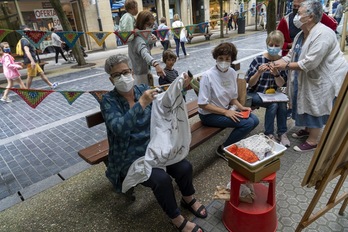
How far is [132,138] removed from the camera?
2094 mm

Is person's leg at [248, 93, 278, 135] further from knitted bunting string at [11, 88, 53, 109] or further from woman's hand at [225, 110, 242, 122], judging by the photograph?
knitted bunting string at [11, 88, 53, 109]

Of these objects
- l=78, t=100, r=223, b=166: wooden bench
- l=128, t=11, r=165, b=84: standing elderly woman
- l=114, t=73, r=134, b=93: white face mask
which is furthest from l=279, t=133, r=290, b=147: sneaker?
l=114, t=73, r=134, b=93: white face mask

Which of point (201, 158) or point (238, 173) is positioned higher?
point (238, 173)

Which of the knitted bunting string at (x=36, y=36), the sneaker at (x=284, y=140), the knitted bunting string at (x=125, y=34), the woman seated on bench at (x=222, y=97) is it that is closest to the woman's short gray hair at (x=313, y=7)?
the woman seated on bench at (x=222, y=97)

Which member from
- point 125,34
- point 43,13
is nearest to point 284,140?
point 125,34

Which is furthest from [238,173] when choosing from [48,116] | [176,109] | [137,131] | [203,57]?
[203,57]

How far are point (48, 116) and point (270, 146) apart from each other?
4783 mm

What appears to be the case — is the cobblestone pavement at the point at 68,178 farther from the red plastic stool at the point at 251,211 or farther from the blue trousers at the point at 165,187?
the blue trousers at the point at 165,187

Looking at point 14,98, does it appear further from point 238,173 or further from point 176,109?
point 238,173

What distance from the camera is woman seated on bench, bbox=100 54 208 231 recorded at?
1945mm

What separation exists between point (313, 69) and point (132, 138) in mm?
2123

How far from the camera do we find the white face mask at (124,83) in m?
2.02

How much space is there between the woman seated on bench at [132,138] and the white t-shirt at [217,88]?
75 centimetres

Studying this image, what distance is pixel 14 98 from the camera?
22.9ft
